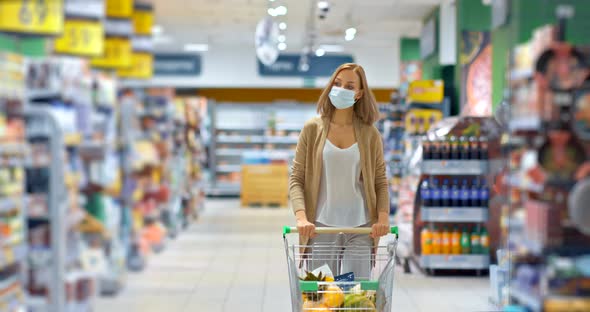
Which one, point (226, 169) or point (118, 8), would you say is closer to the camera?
point (118, 8)

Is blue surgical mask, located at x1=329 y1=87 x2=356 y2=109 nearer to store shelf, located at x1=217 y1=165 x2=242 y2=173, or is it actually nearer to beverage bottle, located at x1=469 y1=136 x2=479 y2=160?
beverage bottle, located at x1=469 y1=136 x2=479 y2=160

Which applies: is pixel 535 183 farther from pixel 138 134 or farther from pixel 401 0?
pixel 401 0

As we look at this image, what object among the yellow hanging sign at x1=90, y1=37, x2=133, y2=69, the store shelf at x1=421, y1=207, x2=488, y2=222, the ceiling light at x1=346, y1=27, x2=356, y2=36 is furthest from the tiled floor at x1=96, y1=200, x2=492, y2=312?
the ceiling light at x1=346, y1=27, x2=356, y2=36

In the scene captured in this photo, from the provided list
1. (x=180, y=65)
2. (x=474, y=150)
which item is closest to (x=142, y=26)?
(x=474, y=150)

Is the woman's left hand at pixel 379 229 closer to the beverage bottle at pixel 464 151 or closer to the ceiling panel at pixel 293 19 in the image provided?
the beverage bottle at pixel 464 151

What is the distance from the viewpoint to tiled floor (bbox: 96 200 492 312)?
626 centimetres

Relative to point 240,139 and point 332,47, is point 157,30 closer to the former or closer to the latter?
point 332,47

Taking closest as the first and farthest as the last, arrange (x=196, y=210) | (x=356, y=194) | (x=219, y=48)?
1. (x=356, y=194)
2. (x=196, y=210)
3. (x=219, y=48)

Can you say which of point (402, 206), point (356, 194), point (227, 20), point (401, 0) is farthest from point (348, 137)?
point (227, 20)

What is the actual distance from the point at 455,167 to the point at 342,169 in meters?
4.19

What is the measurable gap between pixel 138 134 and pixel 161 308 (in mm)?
1654

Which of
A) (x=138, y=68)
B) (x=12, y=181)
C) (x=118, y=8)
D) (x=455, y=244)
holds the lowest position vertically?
(x=455, y=244)

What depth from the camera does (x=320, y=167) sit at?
11.8 ft

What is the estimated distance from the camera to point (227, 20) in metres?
15.4
